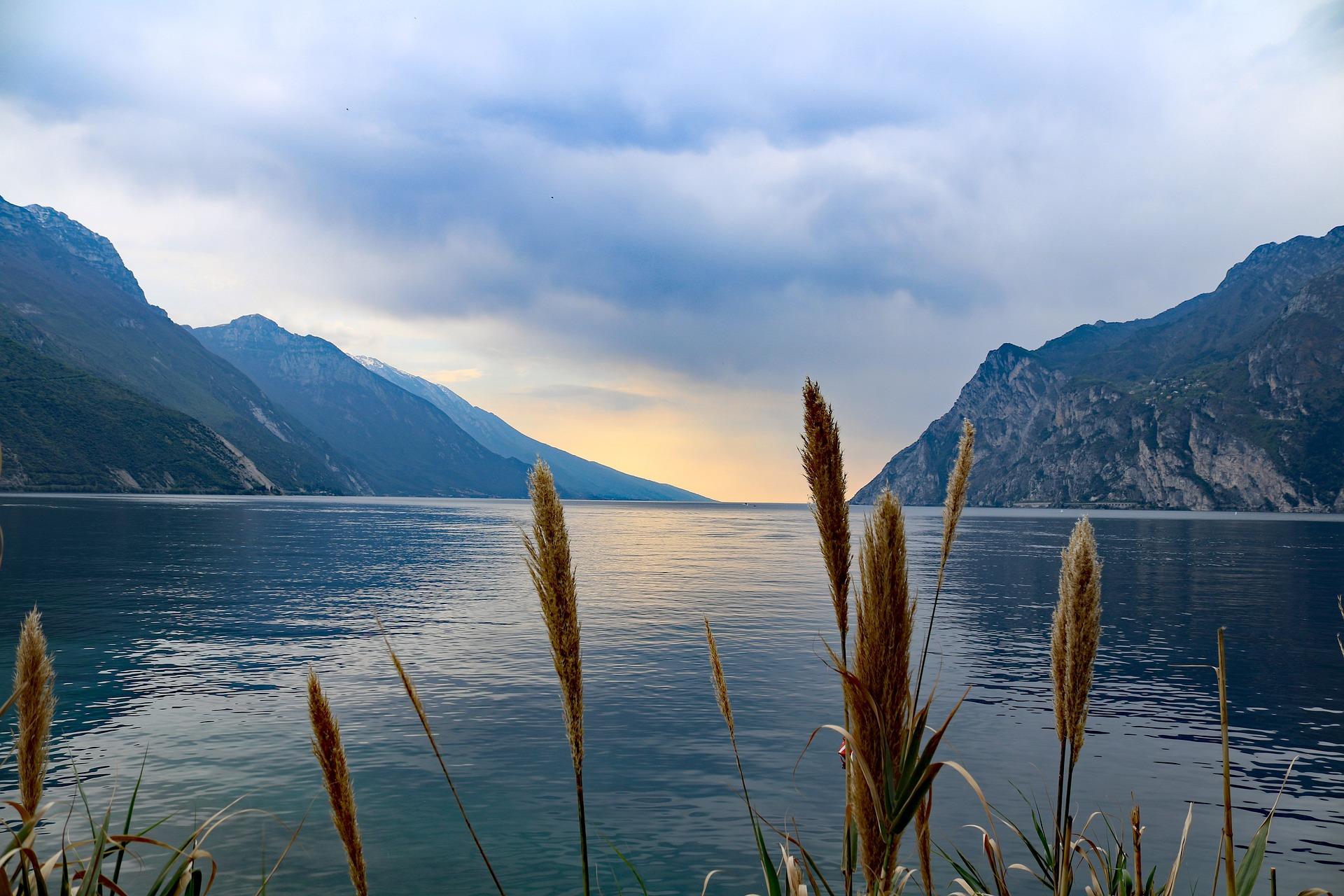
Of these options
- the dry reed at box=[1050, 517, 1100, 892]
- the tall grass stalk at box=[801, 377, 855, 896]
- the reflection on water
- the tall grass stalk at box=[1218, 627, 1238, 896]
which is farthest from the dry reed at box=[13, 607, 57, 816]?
the dry reed at box=[1050, 517, 1100, 892]

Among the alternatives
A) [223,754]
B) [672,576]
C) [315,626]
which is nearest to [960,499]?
[223,754]

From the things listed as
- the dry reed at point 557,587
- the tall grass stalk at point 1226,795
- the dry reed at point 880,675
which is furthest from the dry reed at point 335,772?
the tall grass stalk at point 1226,795

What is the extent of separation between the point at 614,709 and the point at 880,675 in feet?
77.8

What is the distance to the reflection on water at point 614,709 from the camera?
15875 millimetres

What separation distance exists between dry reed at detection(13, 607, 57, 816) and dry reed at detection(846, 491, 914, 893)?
3.17 meters

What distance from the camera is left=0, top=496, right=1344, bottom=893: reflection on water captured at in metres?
15.9

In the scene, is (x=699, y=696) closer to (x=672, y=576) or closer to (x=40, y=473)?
(x=672, y=576)

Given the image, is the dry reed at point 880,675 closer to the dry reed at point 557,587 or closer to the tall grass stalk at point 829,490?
the tall grass stalk at point 829,490

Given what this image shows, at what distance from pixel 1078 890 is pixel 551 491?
16084 millimetres

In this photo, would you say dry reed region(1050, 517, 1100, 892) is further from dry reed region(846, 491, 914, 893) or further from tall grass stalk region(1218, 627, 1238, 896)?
dry reed region(846, 491, 914, 893)

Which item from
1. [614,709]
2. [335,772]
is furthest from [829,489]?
[614,709]

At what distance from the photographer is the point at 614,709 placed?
25.1 meters

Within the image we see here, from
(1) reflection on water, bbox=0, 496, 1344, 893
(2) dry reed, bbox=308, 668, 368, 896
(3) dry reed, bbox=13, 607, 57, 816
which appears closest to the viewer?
(2) dry reed, bbox=308, 668, 368, 896

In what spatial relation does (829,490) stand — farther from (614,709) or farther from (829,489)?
(614,709)
